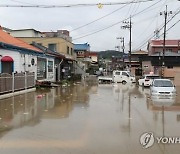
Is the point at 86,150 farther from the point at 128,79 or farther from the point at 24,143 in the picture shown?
the point at 128,79

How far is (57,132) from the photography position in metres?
11.4

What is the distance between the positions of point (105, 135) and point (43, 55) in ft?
105

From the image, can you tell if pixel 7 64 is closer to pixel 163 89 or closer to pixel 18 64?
pixel 18 64

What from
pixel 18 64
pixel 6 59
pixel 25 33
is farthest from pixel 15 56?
pixel 25 33

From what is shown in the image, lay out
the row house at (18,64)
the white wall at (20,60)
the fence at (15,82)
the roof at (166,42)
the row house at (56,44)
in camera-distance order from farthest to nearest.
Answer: the roof at (166,42) < the row house at (56,44) < the white wall at (20,60) < the row house at (18,64) < the fence at (15,82)

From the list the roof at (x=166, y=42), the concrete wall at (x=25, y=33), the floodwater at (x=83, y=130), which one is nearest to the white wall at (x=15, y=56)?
the floodwater at (x=83, y=130)

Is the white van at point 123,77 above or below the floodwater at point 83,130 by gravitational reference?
above

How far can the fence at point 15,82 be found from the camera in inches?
929

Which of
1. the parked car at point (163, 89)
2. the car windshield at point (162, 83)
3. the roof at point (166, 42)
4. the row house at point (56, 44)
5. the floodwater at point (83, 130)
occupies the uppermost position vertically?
the roof at point (166, 42)

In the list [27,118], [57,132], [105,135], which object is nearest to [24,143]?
[57,132]

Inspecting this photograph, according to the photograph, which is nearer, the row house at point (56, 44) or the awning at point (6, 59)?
the awning at point (6, 59)

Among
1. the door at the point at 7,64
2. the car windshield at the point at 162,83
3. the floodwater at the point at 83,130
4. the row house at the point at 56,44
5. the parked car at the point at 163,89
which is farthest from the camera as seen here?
the row house at the point at 56,44

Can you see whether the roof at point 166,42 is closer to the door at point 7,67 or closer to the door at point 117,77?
the door at point 117,77

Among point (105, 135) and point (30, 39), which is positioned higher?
point (30, 39)
